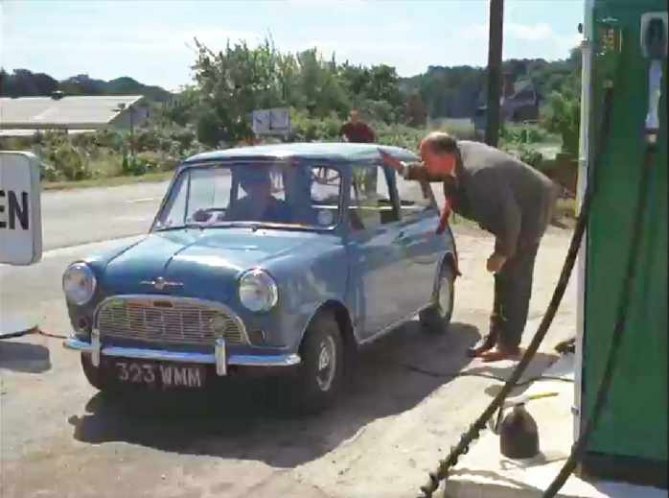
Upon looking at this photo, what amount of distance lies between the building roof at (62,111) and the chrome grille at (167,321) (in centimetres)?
6082

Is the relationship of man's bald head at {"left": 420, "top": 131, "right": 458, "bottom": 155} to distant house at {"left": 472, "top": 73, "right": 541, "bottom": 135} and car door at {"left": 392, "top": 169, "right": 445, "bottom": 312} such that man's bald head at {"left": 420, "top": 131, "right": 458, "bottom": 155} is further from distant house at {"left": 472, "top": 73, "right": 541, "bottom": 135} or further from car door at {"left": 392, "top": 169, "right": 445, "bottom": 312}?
distant house at {"left": 472, "top": 73, "right": 541, "bottom": 135}

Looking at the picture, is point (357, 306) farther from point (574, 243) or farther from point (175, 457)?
point (574, 243)

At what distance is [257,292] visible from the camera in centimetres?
612

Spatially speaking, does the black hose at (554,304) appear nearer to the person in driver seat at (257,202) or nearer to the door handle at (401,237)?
the person in driver seat at (257,202)

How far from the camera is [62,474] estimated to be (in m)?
5.57

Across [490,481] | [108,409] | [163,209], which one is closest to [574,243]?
[490,481]

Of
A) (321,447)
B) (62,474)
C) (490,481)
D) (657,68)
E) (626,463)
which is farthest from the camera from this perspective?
(321,447)

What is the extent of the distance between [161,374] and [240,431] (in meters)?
0.59

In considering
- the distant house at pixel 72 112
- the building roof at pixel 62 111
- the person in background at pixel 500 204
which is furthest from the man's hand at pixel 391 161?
the building roof at pixel 62 111

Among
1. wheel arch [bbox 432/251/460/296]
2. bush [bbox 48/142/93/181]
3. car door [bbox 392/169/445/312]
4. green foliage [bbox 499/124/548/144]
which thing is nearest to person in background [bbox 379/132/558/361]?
car door [bbox 392/169/445/312]

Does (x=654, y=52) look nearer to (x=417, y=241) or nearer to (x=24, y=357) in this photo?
(x=417, y=241)

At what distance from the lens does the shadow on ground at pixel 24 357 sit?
26.2 ft

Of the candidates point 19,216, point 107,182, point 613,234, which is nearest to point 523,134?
point 107,182

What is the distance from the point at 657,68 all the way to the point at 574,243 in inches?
44.4
